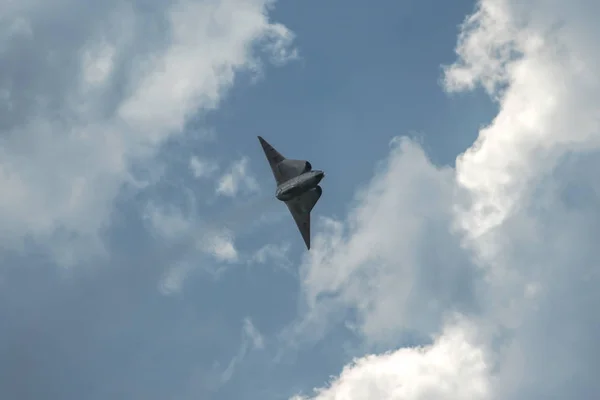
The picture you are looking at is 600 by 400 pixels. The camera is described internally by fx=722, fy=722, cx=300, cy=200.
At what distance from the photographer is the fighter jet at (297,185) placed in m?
172

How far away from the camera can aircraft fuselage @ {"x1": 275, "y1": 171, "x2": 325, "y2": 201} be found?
170375 mm

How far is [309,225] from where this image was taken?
188 meters

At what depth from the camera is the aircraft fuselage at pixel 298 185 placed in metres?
170

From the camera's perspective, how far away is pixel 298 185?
17238 centimetres

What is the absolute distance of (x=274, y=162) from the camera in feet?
609

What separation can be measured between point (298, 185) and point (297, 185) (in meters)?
0.27

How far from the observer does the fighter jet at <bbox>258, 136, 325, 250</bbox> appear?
565ft

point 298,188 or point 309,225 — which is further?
point 309,225

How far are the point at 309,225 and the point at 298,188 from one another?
1825 cm

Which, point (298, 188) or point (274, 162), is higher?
point (274, 162)

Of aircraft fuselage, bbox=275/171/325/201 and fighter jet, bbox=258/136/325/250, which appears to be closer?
aircraft fuselage, bbox=275/171/325/201

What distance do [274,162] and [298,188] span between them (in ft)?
51.7

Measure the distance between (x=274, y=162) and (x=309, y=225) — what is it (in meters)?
18.8

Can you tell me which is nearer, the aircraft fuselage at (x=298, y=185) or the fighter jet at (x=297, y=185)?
the aircraft fuselage at (x=298, y=185)
